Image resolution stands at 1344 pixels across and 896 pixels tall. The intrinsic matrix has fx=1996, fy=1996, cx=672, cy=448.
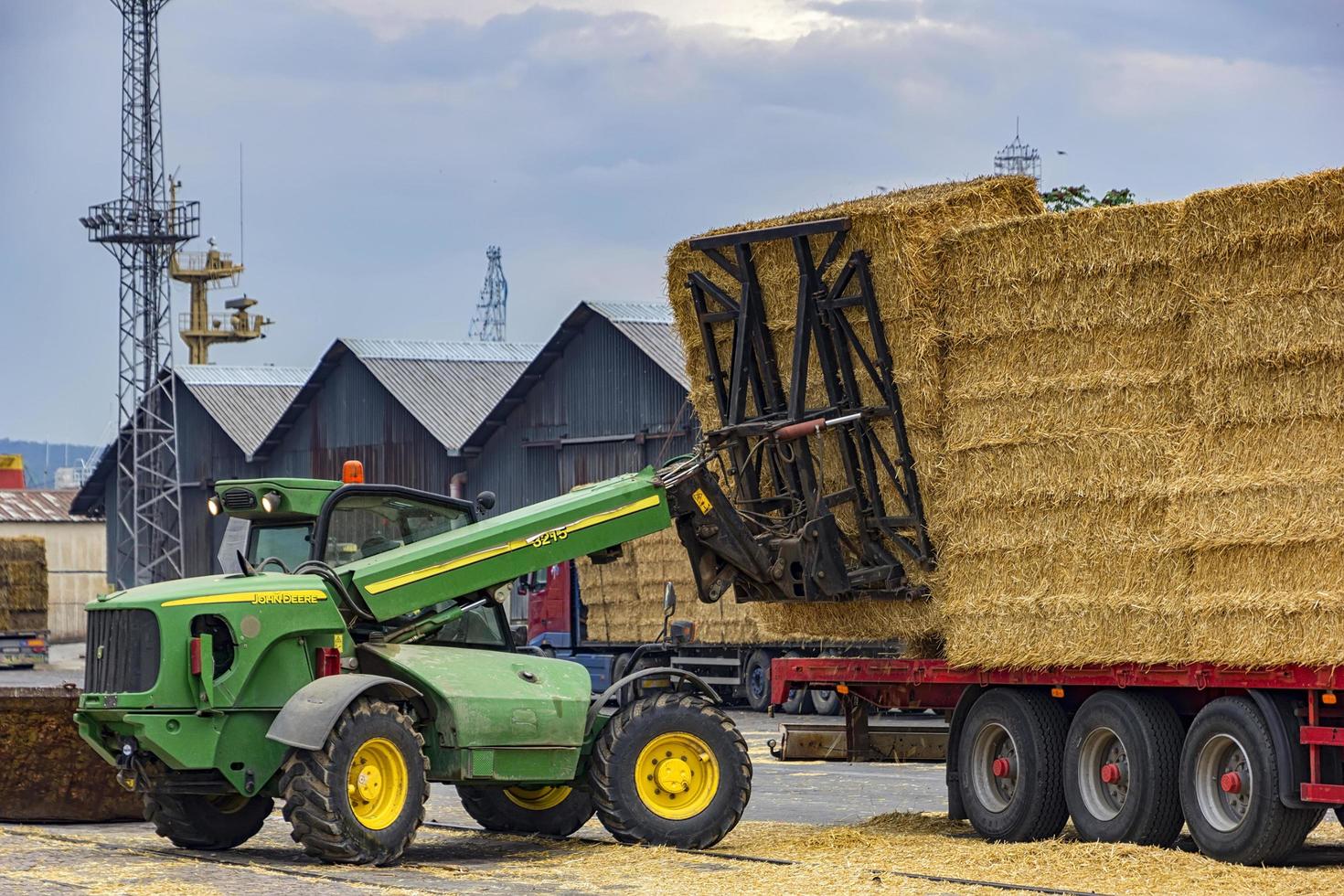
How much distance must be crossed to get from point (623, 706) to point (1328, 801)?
501cm

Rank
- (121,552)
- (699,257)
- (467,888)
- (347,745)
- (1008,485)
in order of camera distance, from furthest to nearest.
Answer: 1. (121,552)
2. (699,257)
3. (1008,485)
4. (347,745)
5. (467,888)

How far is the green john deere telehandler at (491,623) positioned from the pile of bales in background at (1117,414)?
39 cm

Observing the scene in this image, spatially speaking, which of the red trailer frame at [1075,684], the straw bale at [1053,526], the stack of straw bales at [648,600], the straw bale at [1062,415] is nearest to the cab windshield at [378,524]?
the red trailer frame at [1075,684]

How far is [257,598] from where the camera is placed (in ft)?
44.3

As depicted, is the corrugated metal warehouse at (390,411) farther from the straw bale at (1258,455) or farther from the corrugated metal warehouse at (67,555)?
the straw bale at (1258,455)

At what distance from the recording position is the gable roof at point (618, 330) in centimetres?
4381

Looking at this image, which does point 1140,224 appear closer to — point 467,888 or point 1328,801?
point 1328,801

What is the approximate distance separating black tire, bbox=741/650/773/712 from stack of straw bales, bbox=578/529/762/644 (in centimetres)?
38

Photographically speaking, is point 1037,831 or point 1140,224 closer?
point 1140,224

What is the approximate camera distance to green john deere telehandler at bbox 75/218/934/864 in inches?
523

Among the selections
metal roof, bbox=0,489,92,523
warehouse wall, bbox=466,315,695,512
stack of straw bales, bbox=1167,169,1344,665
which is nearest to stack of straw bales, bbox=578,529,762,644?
warehouse wall, bbox=466,315,695,512

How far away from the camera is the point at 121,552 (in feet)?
209

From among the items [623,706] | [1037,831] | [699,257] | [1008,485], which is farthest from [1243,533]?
[699,257]

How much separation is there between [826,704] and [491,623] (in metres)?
17.4
